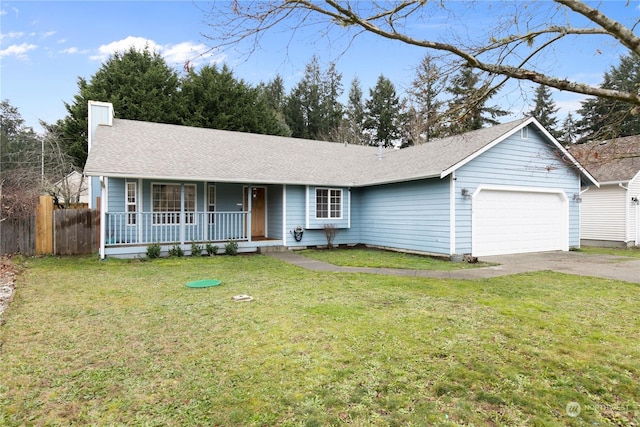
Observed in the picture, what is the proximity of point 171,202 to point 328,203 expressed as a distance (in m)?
5.75

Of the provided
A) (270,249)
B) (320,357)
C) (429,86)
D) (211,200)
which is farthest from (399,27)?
(211,200)

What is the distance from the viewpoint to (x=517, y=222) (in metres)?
12.8

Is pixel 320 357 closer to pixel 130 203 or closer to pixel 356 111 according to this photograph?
pixel 130 203

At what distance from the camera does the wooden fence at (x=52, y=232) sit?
35.9 feet

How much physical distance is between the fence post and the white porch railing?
5.12 ft

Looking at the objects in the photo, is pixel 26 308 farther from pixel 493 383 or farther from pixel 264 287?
pixel 493 383

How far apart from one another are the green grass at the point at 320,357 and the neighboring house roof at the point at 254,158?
17.5ft

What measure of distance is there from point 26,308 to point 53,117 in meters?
26.9

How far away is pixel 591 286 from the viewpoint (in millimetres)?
7355

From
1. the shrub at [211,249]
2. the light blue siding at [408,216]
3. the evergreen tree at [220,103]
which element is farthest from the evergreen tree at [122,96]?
the light blue siding at [408,216]

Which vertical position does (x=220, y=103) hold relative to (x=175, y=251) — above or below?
above

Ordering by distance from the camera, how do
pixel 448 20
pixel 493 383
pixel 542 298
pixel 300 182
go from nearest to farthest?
pixel 493 383 → pixel 448 20 → pixel 542 298 → pixel 300 182

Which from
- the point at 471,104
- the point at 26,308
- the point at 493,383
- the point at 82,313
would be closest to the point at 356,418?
the point at 493,383

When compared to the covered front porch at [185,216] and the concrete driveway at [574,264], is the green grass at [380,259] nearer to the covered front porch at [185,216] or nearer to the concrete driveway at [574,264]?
the concrete driveway at [574,264]
